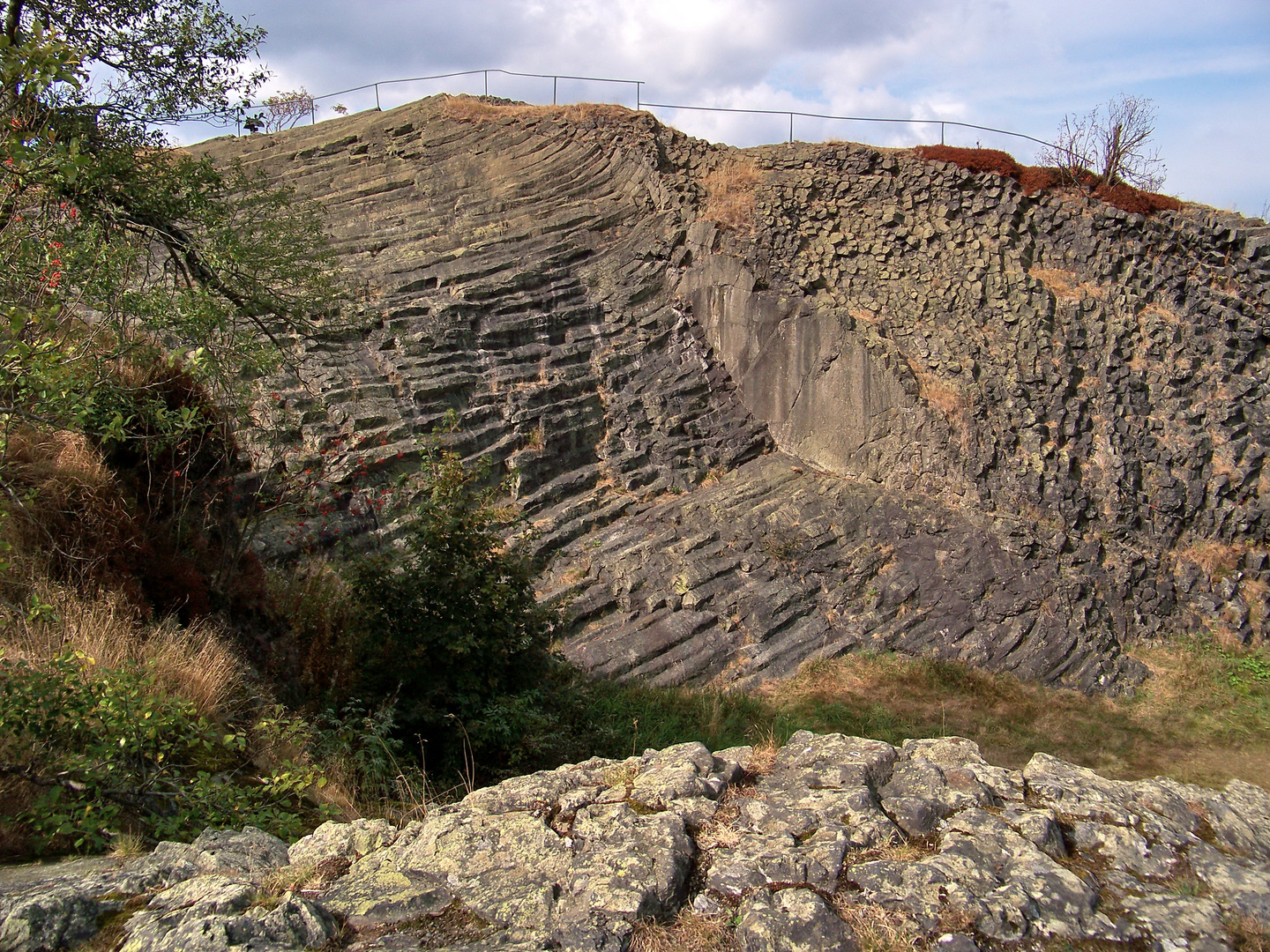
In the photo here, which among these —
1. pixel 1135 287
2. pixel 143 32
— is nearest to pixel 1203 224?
pixel 1135 287

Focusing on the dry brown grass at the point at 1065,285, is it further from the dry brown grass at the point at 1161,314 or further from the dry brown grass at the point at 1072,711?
the dry brown grass at the point at 1072,711

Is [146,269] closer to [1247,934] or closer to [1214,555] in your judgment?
[1247,934]

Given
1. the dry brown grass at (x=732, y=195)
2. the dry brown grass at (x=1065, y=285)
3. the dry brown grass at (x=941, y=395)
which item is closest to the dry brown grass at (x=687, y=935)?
the dry brown grass at (x=941, y=395)

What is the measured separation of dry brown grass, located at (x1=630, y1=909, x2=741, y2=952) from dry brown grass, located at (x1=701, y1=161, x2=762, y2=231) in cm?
1471

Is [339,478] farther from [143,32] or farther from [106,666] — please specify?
[106,666]

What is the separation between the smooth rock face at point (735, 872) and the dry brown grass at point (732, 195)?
A: 539 inches

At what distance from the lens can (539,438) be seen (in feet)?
47.5

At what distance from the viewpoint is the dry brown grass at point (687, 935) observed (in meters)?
3.09

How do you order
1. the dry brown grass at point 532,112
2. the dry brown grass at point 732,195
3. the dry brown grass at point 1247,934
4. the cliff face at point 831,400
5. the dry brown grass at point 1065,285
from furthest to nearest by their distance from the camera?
the dry brown grass at point 532,112
the dry brown grass at point 732,195
the dry brown grass at point 1065,285
the cliff face at point 831,400
the dry brown grass at point 1247,934

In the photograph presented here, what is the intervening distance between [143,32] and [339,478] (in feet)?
19.4

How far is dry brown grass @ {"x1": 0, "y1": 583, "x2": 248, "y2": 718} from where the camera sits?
5129mm

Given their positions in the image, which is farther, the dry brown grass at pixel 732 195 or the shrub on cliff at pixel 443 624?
the dry brown grass at pixel 732 195

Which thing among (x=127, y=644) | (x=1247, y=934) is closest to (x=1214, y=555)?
(x=1247, y=934)

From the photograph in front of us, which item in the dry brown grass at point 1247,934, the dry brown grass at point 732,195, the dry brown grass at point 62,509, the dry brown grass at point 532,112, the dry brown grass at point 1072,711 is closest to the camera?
the dry brown grass at point 1247,934
